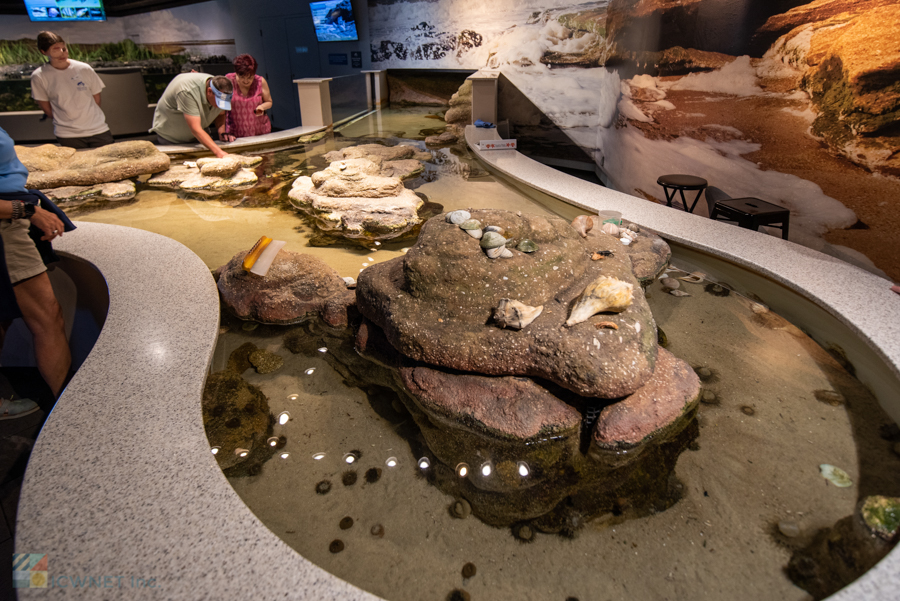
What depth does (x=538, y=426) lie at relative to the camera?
1905 mm

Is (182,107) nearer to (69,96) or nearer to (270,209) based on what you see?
(69,96)

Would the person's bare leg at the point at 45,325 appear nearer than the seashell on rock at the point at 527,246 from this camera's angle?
Yes

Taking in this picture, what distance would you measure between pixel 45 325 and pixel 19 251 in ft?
1.48

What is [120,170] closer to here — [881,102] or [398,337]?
[398,337]

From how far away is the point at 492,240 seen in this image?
7.99 feet

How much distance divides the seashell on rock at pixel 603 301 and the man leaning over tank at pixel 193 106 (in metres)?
5.58

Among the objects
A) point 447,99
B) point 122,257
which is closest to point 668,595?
point 122,257

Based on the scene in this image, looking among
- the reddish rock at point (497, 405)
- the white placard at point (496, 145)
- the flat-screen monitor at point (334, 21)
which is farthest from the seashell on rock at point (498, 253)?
the flat-screen monitor at point (334, 21)

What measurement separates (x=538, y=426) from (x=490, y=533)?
0.48 m

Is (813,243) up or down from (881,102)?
down

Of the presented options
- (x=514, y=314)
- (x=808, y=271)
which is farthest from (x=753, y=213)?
(x=514, y=314)

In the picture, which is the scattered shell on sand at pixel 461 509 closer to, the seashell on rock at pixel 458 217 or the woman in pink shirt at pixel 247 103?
the seashell on rock at pixel 458 217

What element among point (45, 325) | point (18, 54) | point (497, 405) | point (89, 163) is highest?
point (18, 54)

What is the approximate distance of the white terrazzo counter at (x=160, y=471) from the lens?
1236mm
